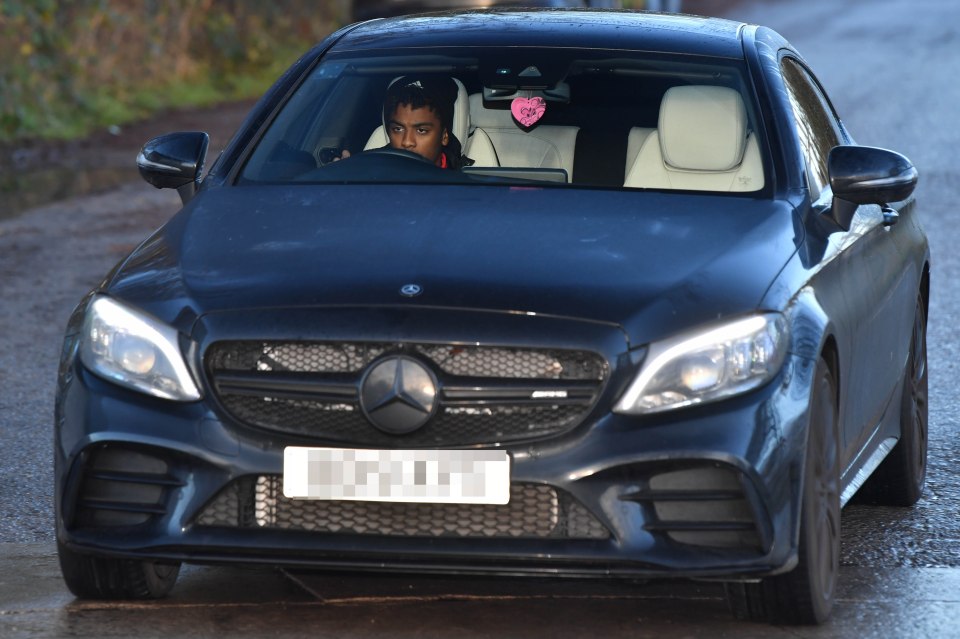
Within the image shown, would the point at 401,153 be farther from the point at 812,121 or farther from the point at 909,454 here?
the point at 909,454

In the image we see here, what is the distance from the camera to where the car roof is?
20.3 feet

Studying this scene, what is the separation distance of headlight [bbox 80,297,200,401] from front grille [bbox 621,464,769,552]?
105cm

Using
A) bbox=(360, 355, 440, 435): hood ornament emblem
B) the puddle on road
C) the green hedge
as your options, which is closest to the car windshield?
bbox=(360, 355, 440, 435): hood ornament emblem

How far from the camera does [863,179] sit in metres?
5.54

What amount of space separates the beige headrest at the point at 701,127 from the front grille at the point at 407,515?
1678mm

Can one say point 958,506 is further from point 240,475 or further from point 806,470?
point 240,475

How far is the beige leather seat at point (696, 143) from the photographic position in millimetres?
5809

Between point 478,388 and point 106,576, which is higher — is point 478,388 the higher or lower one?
the higher one

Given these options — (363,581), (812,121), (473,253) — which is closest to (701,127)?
(812,121)

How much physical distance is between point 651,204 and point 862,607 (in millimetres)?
1158

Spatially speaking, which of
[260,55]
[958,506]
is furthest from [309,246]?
[260,55]

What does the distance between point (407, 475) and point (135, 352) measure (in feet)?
2.34

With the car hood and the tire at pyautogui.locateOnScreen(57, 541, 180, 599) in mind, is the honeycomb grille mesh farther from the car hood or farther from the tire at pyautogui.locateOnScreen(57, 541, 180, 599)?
the tire at pyautogui.locateOnScreen(57, 541, 180, 599)

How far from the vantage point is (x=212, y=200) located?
18.2 feet
